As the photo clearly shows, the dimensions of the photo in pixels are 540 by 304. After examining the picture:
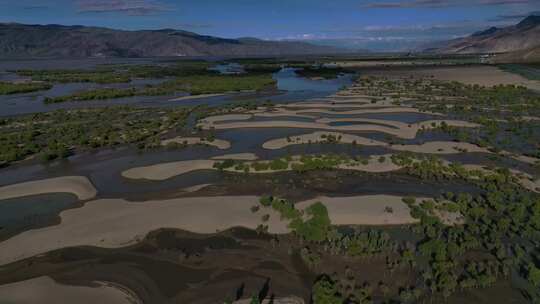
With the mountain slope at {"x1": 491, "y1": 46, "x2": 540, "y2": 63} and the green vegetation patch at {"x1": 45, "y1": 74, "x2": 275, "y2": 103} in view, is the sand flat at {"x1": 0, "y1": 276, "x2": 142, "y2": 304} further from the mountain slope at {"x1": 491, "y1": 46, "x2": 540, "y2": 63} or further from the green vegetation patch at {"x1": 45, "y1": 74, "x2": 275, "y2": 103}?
the mountain slope at {"x1": 491, "y1": 46, "x2": 540, "y2": 63}

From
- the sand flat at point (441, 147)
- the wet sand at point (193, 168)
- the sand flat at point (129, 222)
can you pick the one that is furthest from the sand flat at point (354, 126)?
the sand flat at point (129, 222)

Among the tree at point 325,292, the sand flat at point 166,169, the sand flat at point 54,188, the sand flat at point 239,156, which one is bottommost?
the tree at point 325,292

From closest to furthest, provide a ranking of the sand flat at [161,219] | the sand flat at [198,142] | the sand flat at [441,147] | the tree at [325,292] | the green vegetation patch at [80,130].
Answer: the tree at [325,292]
the sand flat at [161,219]
the sand flat at [441,147]
the green vegetation patch at [80,130]
the sand flat at [198,142]

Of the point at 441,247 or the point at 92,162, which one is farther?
the point at 92,162

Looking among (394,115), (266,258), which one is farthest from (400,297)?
(394,115)

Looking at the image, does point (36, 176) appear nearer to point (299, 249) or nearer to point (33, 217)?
point (33, 217)

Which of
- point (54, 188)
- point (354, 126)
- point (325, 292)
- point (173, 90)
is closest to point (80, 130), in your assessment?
point (54, 188)

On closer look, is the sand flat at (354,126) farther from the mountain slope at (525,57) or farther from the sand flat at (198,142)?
the mountain slope at (525,57)
